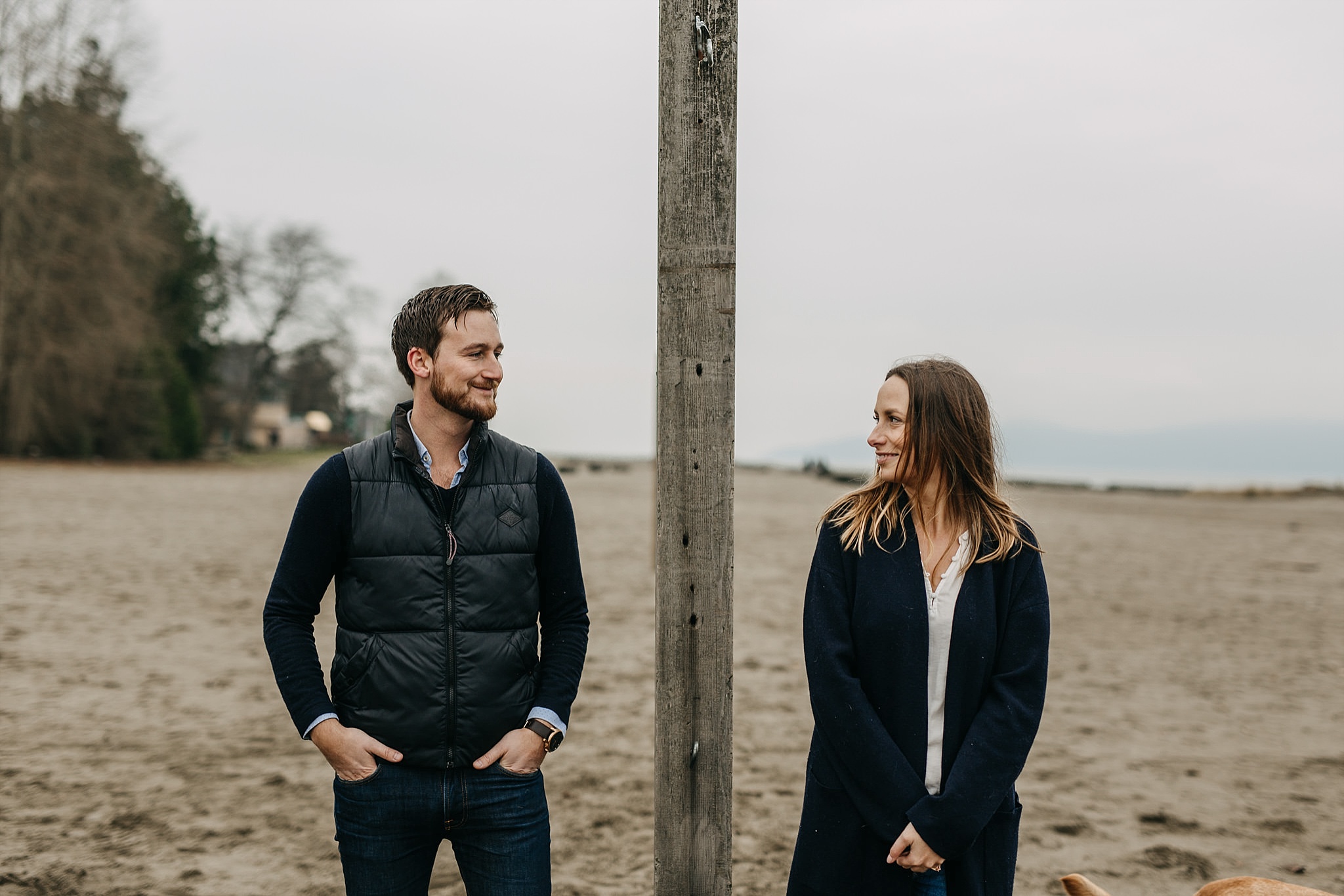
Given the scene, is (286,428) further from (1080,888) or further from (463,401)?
(1080,888)

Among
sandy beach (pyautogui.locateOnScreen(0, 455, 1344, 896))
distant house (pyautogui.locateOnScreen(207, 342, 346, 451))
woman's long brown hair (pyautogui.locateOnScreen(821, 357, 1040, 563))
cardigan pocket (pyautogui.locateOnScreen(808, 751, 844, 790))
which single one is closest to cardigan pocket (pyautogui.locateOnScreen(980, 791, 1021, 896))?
cardigan pocket (pyautogui.locateOnScreen(808, 751, 844, 790))

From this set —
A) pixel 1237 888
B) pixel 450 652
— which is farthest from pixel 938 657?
pixel 450 652

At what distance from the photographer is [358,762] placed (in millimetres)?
2135

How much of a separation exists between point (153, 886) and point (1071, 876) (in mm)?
3444

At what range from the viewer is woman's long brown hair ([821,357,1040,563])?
2.21 metres

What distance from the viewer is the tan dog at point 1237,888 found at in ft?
6.96

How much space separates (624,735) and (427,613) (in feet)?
13.4

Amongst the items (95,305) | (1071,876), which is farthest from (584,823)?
(95,305)

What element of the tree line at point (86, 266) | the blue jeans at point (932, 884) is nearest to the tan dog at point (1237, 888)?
the blue jeans at point (932, 884)

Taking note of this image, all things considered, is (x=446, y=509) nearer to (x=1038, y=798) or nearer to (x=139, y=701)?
(x=1038, y=798)

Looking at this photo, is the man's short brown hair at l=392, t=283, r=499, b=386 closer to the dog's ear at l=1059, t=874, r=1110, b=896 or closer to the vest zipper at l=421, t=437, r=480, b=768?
the vest zipper at l=421, t=437, r=480, b=768

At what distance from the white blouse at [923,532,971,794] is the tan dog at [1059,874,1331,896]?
367 millimetres

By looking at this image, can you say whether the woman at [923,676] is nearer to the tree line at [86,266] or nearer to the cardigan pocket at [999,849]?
the cardigan pocket at [999,849]

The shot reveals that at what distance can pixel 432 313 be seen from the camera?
88.0 inches
